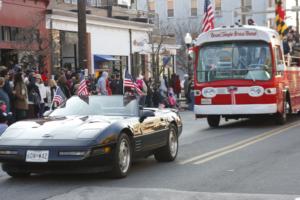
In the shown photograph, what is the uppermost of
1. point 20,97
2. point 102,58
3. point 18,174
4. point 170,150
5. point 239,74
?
point 102,58

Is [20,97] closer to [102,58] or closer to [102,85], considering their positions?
[102,85]

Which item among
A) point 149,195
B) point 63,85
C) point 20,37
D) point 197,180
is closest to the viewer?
point 149,195

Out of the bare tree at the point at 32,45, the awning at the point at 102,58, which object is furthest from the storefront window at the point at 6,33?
the awning at the point at 102,58

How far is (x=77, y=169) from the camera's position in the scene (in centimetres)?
920

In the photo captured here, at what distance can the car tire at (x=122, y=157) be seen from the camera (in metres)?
9.45

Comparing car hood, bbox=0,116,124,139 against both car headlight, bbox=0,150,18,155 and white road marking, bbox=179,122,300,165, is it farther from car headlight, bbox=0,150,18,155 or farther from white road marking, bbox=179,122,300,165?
white road marking, bbox=179,122,300,165

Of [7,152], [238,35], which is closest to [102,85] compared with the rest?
[238,35]

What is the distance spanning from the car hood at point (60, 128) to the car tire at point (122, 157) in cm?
34

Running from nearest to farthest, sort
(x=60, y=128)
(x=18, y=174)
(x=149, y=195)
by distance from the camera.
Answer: (x=149, y=195), (x=60, y=128), (x=18, y=174)

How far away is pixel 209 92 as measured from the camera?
19266mm

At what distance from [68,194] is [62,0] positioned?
85.5 feet

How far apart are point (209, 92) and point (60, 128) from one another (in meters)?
10.3

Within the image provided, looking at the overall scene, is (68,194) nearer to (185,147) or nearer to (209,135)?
(185,147)

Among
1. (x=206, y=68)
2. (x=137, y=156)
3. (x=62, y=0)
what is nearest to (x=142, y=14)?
(x=62, y=0)
